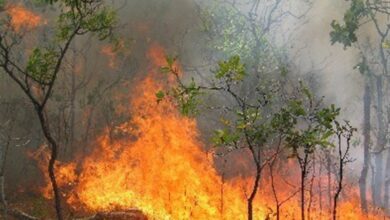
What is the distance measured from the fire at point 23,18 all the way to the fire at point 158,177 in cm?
598

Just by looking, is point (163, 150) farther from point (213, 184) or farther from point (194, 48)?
point (194, 48)

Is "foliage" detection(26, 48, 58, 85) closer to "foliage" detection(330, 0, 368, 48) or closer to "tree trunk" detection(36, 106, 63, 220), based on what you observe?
"tree trunk" detection(36, 106, 63, 220)

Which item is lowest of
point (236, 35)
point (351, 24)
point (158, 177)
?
point (158, 177)

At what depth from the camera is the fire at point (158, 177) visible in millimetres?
19844

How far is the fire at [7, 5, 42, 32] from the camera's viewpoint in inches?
922

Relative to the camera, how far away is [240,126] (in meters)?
9.80

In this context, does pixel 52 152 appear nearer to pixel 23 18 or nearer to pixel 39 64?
pixel 39 64

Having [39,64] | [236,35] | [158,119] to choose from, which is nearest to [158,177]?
[158,119]

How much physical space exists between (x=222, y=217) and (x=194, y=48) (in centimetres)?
1139

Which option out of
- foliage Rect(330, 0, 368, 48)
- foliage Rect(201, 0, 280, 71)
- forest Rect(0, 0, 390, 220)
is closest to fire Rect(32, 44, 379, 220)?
forest Rect(0, 0, 390, 220)

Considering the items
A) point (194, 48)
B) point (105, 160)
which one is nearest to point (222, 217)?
point (105, 160)

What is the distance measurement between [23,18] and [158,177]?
10.3m

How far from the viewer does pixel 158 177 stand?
71.4 feet

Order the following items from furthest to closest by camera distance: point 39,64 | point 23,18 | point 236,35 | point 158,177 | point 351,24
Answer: point 23,18 < point 236,35 < point 158,177 < point 351,24 < point 39,64
